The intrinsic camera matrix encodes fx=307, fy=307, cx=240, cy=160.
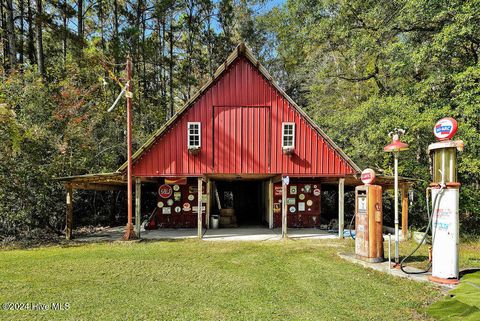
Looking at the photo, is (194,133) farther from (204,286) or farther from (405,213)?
(405,213)

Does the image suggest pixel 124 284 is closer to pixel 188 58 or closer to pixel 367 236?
pixel 367 236

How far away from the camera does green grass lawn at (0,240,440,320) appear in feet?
17.5

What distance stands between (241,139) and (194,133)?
2027 millimetres

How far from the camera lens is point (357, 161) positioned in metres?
17.3

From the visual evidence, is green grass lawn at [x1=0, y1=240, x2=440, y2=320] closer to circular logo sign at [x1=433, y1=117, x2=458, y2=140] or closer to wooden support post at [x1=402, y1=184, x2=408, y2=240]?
circular logo sign at [x1=433, y1=117, x2=458, y2=140]

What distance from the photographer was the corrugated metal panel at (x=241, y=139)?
42.5ft

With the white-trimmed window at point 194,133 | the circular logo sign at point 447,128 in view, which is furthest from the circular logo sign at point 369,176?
the white-trimmed window at point 194,133

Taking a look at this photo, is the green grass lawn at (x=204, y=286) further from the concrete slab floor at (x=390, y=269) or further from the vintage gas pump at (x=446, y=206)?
the vintage gas pump at (x=446, y=206)

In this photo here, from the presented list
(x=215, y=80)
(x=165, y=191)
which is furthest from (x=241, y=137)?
(x=165, y=191)

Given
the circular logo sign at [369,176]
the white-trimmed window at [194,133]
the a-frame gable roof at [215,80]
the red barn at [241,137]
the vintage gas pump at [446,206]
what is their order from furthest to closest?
the white-trimmed window at [194,133] → the red barn at [241,137] → the a-frame gable roof at [215,80] → the circular logo sign at [369,176] → the vintage gas pump at [446,206]

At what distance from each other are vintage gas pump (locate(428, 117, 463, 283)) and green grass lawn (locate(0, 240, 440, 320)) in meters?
0.61

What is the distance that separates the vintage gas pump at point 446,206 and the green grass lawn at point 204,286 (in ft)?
1.99

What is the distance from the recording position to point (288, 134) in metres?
13.4

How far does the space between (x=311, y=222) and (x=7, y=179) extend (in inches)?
538
